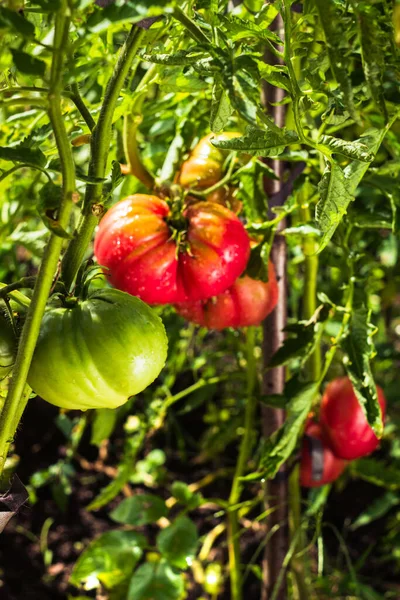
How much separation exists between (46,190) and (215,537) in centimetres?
114

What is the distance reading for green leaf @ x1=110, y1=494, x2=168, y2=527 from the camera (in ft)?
3.66

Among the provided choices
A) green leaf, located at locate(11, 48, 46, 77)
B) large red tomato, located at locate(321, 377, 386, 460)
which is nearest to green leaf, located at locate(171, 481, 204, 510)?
large red tomato, located at locate(321, 377, 386, 460)

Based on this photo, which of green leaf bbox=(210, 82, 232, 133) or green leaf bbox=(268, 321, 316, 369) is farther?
green leaf bbox=(268, 321, 316, 369)

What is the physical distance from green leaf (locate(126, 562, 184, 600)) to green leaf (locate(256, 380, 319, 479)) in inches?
13.1

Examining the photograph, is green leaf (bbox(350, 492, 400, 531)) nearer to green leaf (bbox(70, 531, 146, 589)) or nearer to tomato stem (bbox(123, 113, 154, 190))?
green leaf (bbox(70, 531, 146, 589))

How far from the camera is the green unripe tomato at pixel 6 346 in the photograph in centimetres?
48

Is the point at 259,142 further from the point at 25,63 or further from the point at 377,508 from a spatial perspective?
the point at 377,508

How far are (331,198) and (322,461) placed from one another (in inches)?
25.5

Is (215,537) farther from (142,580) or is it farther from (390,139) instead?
(390,139)

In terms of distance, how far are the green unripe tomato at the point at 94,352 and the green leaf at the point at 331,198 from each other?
0.15 meters

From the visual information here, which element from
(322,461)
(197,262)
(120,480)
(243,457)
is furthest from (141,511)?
(197,262)

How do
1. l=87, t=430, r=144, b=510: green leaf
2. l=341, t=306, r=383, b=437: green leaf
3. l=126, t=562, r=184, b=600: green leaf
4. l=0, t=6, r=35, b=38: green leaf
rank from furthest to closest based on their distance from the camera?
l=87, t=430, r=144, b=510: green leaf → l=126, t=562, r=184, b=600: green leaf → l=341, t=306, r=383, b=437: green leaf → l=0, t=6, r=35, b=38: green leaf

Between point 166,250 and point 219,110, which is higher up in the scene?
point 219,110

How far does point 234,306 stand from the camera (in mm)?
835
